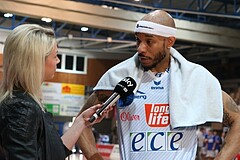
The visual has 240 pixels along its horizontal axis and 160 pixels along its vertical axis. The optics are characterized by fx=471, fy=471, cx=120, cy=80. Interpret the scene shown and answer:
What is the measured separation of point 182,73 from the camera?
250 cm

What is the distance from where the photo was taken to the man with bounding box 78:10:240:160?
7.88 feet

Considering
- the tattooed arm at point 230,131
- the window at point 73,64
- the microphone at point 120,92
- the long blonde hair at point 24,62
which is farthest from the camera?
the window at point 73,64

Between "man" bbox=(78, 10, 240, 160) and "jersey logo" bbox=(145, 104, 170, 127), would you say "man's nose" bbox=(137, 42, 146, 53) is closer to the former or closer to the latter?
"man" bbox=(78, 10, 240, 160)

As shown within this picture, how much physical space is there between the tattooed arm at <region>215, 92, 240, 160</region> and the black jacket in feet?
3.10

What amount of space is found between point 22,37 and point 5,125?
35 cm

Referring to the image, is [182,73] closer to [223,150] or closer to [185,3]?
[223,150]

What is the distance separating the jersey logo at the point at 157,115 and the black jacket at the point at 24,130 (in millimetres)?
727

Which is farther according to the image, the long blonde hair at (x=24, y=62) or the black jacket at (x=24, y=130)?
the long blonde hair at (x=24, y=62)

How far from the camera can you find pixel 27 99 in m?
1.78

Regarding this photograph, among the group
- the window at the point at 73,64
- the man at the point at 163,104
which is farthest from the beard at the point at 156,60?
the window at the point at 73,64

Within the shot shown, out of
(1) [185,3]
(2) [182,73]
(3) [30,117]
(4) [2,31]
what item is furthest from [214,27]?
(3) [30,117]

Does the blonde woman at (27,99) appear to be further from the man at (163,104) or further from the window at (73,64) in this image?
the window at (73,64)

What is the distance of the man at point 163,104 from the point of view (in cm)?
240

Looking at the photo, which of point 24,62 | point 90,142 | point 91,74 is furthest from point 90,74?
point 24,62
